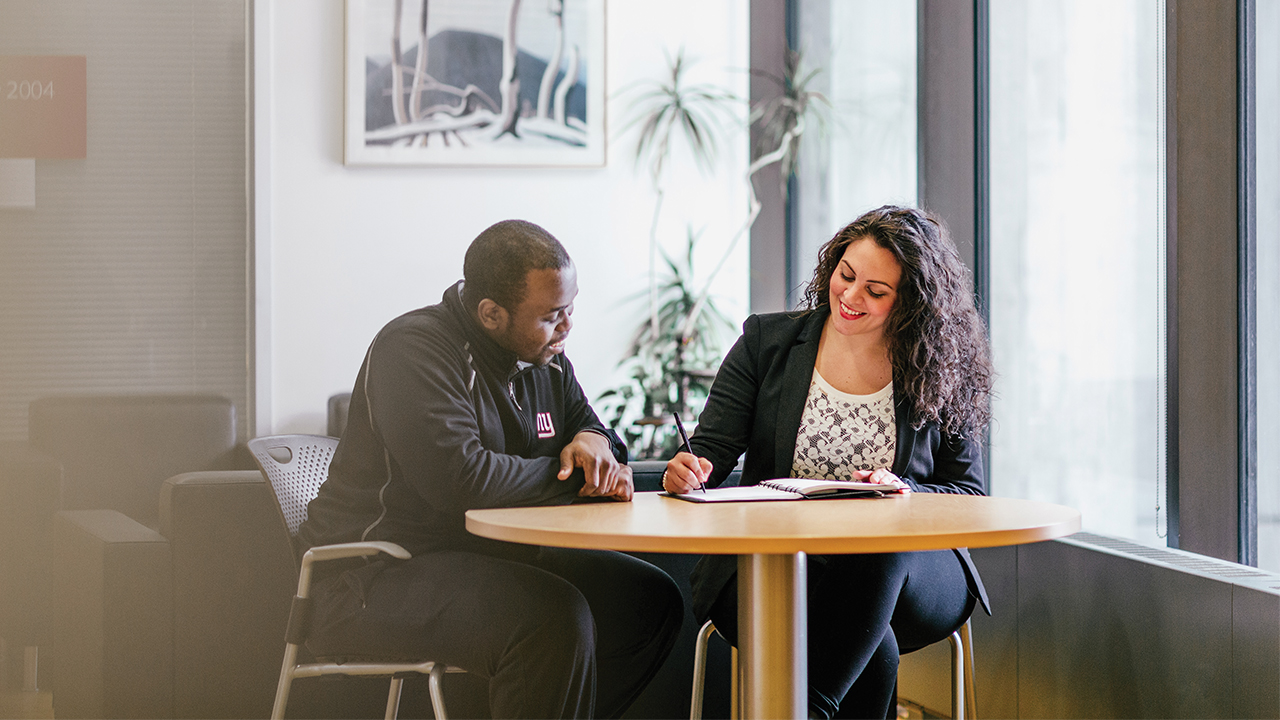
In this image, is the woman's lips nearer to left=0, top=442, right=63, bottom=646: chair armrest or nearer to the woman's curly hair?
the woman's curly hair

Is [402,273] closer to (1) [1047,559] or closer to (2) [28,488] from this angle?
(2) [28,488]

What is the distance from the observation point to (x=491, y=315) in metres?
1.93

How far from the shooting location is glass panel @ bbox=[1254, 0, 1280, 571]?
198cm

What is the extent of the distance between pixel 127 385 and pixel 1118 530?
2850 millimetres

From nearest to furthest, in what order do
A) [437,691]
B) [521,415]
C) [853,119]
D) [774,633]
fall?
[774,633]
[437,691]
[521,415]
[853,119]

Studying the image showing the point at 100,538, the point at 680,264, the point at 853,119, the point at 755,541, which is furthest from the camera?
the point at 680,264

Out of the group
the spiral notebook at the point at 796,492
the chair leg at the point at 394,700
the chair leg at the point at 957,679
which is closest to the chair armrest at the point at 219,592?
the chair leg at the point at 394,700

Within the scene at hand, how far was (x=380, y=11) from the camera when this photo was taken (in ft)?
13.4

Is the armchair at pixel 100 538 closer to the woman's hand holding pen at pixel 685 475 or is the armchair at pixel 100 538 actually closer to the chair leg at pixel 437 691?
the chair leg at pixel 437 691

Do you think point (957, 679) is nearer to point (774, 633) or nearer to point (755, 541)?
point (774, 633)

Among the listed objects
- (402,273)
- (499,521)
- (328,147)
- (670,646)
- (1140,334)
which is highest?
(328,147)

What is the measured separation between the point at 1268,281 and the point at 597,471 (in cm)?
133

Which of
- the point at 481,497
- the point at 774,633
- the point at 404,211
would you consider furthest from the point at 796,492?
the point at 404,211

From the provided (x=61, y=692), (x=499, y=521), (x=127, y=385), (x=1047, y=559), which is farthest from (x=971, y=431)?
(x=127, y=385)
